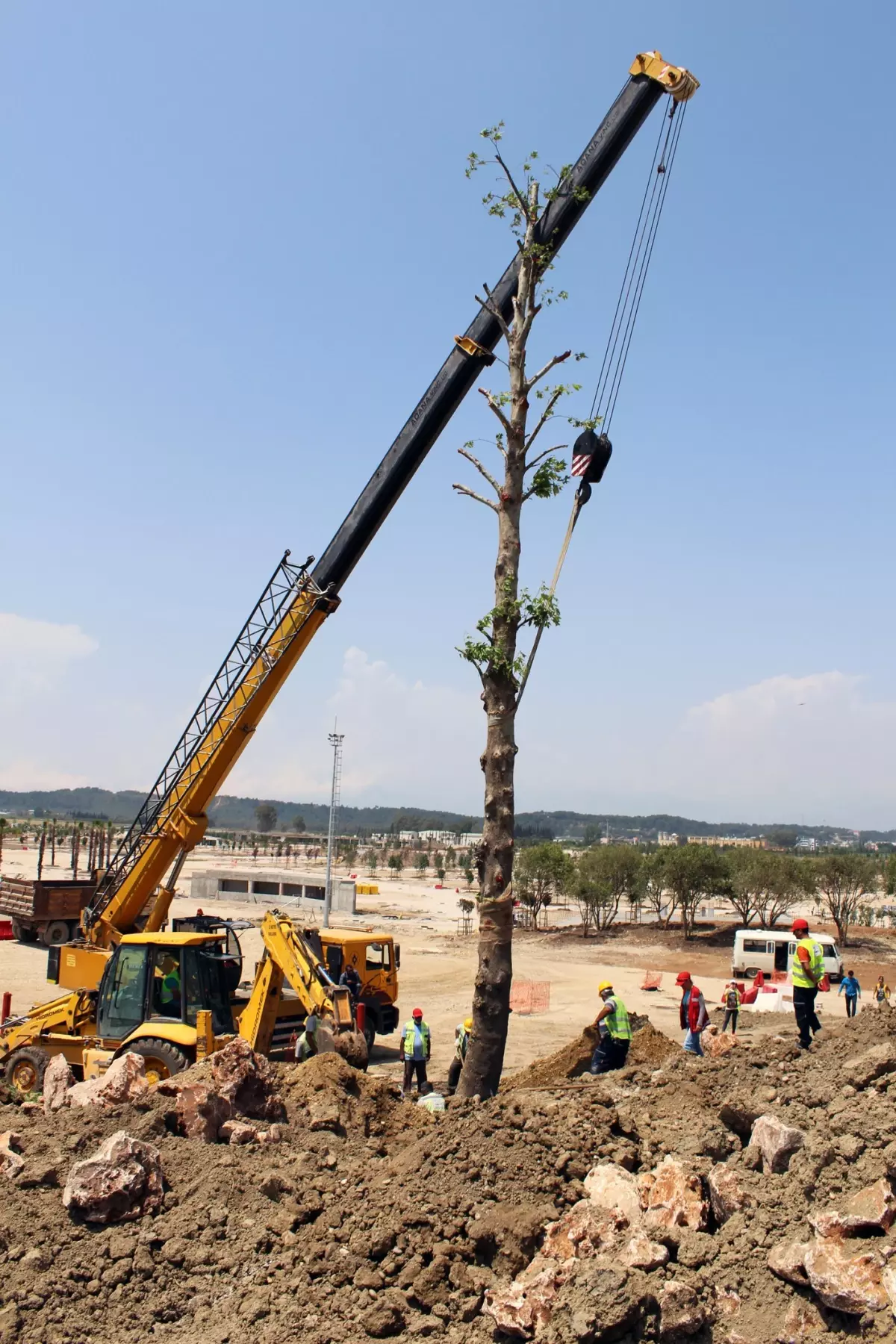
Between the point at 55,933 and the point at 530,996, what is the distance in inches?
700

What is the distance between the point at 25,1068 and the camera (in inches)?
553

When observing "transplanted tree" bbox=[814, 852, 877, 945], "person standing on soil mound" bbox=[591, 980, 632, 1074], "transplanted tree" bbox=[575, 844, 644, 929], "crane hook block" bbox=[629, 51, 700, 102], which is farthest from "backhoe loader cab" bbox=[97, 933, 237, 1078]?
"transplanted tree" bbox=[814, 852, 877, 945]

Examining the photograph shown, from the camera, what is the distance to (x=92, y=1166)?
289 inches

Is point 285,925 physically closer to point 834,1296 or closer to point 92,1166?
point 92,1166

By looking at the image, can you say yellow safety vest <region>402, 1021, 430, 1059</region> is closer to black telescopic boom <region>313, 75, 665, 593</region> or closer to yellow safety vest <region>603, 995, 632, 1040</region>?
yellow safety vest <region>603, 995, 632, 1040</region>

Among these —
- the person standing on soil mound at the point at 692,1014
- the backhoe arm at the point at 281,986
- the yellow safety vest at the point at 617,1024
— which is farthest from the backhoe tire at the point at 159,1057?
the person standing on soil mound at the point at 692,1014

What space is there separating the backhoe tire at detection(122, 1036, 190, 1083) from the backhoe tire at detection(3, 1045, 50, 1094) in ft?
6.52

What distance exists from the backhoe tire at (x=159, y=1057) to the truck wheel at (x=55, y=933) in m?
25.8

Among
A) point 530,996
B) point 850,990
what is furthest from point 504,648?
point 530,996

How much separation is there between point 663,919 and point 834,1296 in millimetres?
56968

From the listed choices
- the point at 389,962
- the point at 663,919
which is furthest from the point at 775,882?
the point at 389,962

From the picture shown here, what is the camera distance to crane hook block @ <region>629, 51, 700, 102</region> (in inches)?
484

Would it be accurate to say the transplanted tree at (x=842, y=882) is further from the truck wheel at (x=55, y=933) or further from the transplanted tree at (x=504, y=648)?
the transplanted tree at (x=504, y=648)

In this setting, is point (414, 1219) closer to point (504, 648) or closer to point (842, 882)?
point (504, 648)
